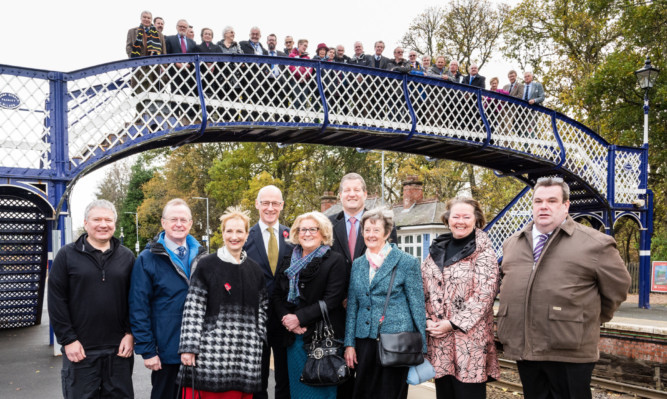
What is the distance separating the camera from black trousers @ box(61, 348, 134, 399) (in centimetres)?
412

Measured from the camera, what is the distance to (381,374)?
4.13 meters

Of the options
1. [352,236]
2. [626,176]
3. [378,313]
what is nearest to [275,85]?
[352,236]

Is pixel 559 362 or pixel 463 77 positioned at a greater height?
pixel 463 77

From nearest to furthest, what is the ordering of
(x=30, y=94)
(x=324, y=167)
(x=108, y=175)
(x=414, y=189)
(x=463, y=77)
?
(x=30, y=94) < (x=463, y=77) < (x=414, y=189) < (x=324, y=167) < (x=108, y=175)

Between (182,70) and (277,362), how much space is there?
6.71m

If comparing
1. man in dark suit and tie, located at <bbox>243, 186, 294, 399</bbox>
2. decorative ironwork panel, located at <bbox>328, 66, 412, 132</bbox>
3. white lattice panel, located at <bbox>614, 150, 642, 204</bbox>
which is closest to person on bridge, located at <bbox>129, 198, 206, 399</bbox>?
man in dark suit and tie, located at <bbox>243, 186, 294, 399</bbox>

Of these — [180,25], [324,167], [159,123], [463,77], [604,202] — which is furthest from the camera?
[324,167]

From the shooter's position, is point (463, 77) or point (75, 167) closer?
point (75, 167)

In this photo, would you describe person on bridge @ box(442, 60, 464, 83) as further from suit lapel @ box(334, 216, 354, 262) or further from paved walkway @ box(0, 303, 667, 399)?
suit lapel @ box(334, 216, 354, 262)

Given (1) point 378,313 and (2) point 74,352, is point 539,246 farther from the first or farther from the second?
(2) point 74,352

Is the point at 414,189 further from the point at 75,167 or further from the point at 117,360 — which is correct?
the point at 117,360

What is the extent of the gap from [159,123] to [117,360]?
20.1ft

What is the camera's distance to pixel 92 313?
414 cm

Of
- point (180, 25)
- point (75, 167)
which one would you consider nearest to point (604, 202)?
point (180, 25)
